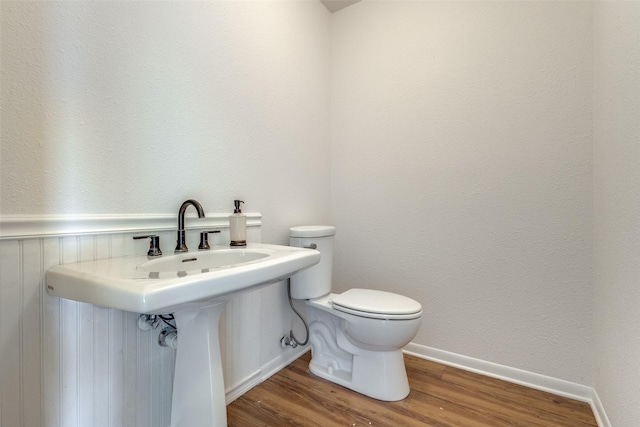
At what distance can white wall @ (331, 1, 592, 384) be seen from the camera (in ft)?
4.22

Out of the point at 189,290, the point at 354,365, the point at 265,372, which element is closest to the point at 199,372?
the point at 189,290

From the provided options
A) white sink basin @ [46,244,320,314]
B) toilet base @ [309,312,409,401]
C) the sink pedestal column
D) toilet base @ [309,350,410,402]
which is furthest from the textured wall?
toilet base @ [309,350,410,402]

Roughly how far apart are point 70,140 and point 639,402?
5.74 feet

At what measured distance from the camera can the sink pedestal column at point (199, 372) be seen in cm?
85

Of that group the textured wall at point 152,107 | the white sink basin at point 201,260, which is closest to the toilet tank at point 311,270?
the textured wall at point 152,107

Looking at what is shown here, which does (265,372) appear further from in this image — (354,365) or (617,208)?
(617,208)

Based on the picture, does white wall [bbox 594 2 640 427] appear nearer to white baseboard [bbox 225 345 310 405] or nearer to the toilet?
the toilet

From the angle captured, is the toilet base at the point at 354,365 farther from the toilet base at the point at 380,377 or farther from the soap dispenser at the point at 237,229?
the soap dispenser at the point at 237,229

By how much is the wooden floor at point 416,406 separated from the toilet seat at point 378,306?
1.28ft

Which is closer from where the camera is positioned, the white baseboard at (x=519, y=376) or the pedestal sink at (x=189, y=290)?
the pedestal sink at (x=189, y=290)

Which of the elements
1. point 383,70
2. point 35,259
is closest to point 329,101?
point 383,70

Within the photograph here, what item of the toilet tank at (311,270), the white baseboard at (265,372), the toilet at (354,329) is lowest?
the white baseboard at (265,372)

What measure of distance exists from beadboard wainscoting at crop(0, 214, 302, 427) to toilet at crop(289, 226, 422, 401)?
0.67 m

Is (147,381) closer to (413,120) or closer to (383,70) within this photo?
(413,120)
